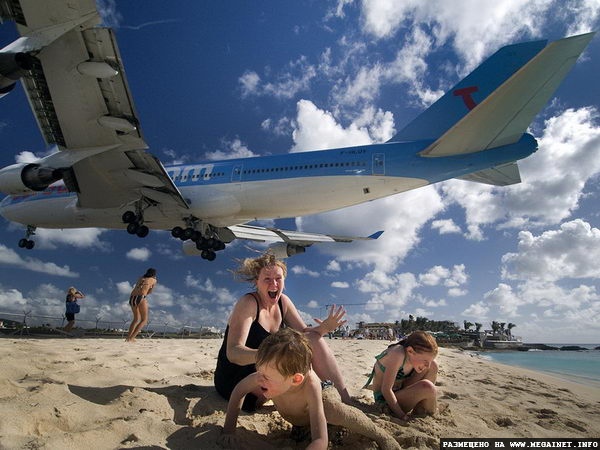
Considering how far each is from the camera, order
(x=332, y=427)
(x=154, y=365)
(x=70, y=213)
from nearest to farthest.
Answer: (x=332, y=427) < (x=154, y=365) < (x=70, y=213)

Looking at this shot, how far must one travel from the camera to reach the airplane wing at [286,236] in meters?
18.9

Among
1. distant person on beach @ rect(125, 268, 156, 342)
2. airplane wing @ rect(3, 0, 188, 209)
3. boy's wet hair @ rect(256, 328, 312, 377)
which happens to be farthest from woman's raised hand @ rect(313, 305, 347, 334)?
airplane wing @ rect(3, 0, 188, 209)

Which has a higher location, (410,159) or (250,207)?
(410,159)

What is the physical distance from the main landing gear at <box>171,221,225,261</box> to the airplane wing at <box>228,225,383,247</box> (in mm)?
2822

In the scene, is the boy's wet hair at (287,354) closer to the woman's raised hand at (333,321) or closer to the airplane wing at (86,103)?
the woman's raised hand at (333,321)

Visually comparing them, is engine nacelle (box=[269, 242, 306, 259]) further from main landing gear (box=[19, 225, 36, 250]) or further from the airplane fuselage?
main landing gear (box=[19, 225, 36, 250])

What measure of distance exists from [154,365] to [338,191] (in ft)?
29.8

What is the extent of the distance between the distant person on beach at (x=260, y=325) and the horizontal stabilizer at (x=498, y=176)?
10282 millimetres

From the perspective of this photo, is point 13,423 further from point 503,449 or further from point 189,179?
point 189,179

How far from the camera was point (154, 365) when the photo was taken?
4.10 m

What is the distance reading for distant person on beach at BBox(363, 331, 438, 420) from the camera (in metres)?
2.47

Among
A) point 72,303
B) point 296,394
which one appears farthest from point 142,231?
point 296,394

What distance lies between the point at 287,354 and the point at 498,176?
39.8 feet

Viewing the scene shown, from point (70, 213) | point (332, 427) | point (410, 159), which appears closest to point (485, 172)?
point (410, 159)
